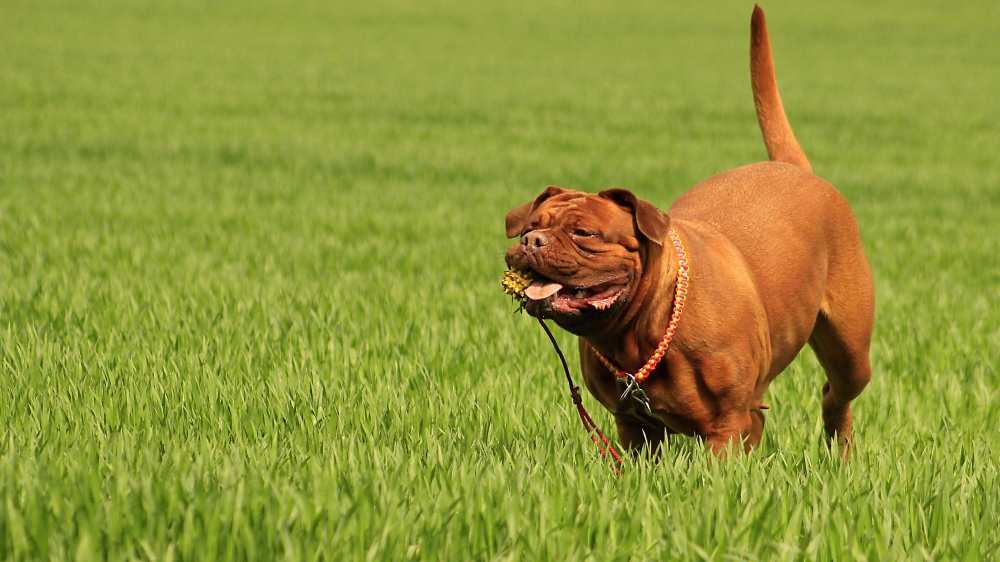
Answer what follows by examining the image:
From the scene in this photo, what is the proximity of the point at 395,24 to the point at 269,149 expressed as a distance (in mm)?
27086

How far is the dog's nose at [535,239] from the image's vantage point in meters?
3.25

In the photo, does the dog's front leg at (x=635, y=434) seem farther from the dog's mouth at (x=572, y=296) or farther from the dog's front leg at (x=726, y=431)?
the dog's mouth at (x=572, y=296)

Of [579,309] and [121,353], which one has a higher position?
[579,309]

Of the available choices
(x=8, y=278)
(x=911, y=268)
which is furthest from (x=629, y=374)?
(x=911, y=268)

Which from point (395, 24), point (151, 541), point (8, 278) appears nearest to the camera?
point (151, 541)

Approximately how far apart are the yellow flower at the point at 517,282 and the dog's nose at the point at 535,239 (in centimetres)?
12

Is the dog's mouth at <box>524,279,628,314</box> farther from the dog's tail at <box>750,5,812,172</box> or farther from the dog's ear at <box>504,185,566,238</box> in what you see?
the dog's tail at <box>750,5,812,172</box>

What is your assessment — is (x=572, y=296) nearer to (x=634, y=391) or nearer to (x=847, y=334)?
(x=634, y=391)

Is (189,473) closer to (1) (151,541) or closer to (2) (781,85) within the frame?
(1) (151,541)

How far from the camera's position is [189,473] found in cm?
295

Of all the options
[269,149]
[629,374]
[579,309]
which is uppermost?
[579,309]

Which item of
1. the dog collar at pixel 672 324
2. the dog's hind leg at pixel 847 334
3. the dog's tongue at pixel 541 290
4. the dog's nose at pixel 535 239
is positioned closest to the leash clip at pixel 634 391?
the dog collar at pixel 672 324

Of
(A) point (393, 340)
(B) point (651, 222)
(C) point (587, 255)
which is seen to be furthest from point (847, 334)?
(A) point (393, 340)

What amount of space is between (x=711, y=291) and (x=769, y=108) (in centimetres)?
162
